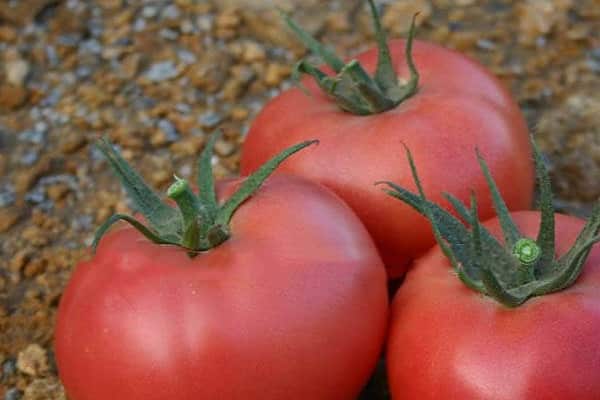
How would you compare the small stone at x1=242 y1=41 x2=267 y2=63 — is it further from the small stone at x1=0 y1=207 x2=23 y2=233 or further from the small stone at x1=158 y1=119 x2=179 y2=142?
the small stone at x1=0 y1=207 x2=23 y2=233

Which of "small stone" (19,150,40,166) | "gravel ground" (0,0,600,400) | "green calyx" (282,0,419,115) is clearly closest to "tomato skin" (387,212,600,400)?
"green calyx" (282,0,419,115)

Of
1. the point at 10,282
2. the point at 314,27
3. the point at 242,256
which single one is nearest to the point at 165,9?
the point at 314,27

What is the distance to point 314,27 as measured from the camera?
2078mm

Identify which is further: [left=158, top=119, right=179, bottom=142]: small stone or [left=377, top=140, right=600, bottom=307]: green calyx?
[left=158, top=119, right=179, bottom=142]: small stone

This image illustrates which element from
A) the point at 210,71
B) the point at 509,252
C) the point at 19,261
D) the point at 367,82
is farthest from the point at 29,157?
the point at 509,252

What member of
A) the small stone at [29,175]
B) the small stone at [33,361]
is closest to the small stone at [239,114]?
the small stone at [29,175]

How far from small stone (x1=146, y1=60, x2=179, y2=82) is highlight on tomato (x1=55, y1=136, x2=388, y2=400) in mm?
897

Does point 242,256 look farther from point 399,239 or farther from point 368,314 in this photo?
point 399,239

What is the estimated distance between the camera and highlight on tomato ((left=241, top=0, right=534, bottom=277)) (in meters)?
1.25

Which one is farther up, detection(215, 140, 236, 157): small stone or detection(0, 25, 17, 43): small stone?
detection(0, 25, 17, 43): small stone

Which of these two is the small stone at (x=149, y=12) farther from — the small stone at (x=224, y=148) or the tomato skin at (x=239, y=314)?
the tomato skin at (x=239, y=314)

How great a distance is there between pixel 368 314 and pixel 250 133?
420mm

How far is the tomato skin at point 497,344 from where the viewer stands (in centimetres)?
98

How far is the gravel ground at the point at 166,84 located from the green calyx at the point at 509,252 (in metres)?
0.63
